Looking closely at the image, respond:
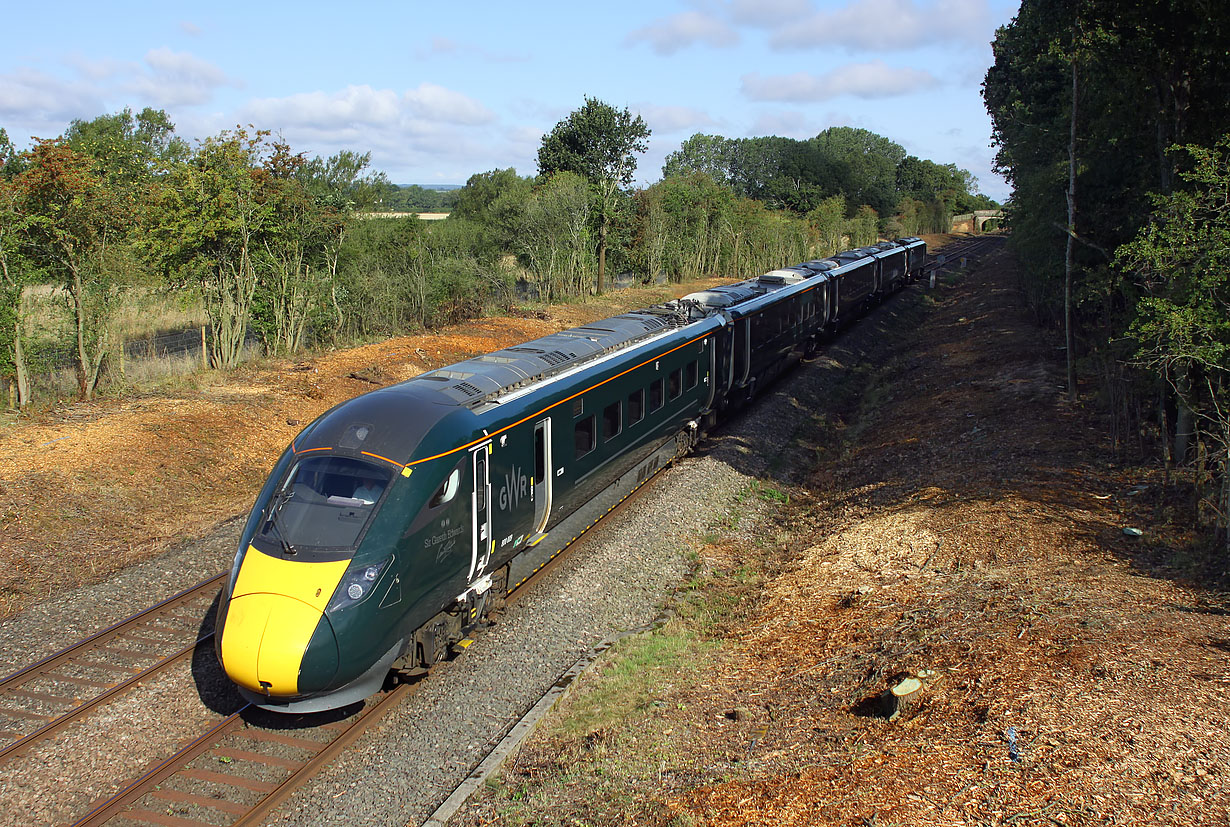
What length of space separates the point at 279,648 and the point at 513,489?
129 inches

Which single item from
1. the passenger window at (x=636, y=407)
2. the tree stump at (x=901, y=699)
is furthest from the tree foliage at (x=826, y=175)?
the tree stump at (x=901, y=699)

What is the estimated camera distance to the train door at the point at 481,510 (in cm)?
909

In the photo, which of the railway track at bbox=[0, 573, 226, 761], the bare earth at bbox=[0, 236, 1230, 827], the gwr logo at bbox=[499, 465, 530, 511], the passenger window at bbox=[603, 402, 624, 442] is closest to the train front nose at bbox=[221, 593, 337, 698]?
the bare earth at bbox=[0, 236, 1230, 827]

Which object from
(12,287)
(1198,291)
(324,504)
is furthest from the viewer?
(12,287)

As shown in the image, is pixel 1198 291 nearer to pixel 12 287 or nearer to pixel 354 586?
pixel 354 586

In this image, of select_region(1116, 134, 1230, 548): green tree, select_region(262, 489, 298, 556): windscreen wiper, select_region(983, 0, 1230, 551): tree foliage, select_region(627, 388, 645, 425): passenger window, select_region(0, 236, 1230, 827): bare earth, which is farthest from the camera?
select_region(627, 388, 645, 425): passenger window

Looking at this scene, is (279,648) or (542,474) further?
(542,474)

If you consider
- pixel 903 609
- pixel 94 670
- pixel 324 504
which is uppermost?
pixel 324 504

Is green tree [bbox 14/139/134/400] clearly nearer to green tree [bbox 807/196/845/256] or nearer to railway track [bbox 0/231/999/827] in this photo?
railway track [bbox 0/231/999/827]

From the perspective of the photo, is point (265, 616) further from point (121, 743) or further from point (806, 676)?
point (806, 676)

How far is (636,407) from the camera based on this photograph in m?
13.7

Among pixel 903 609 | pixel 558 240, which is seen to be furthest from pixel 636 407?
pixel 558 240

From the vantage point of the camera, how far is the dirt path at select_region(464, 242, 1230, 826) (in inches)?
248

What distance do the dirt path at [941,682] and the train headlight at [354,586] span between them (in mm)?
2145
